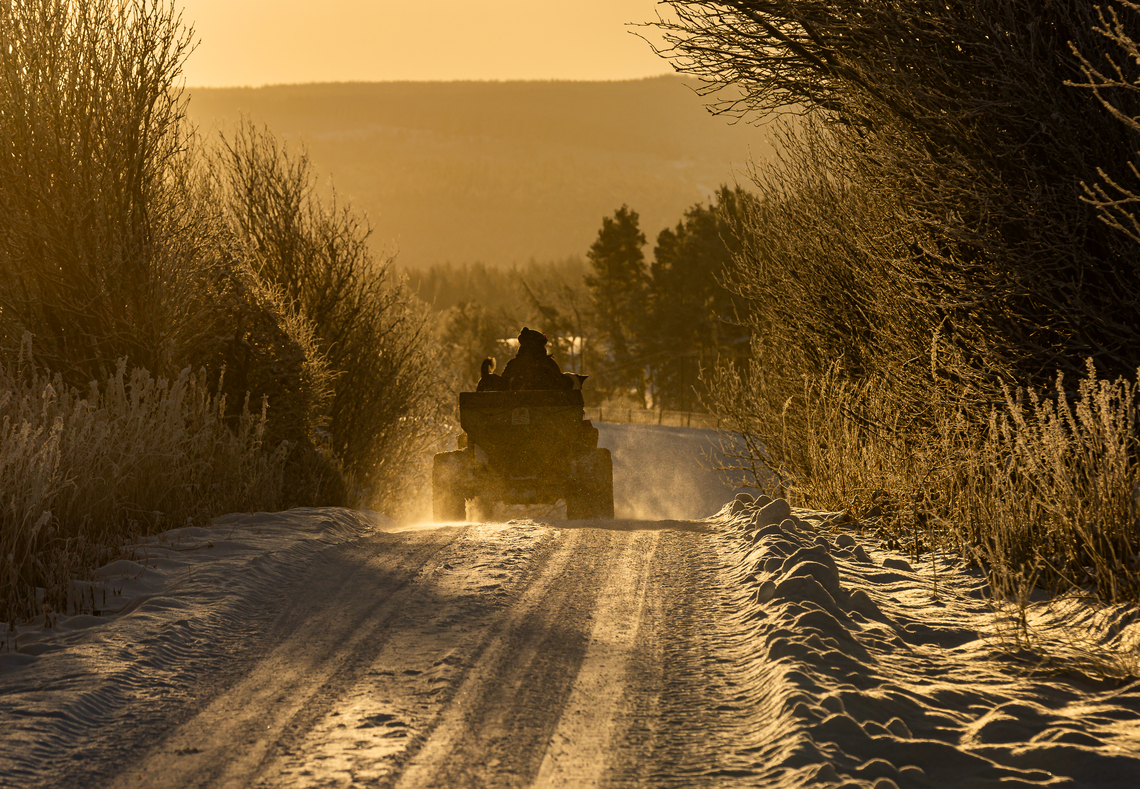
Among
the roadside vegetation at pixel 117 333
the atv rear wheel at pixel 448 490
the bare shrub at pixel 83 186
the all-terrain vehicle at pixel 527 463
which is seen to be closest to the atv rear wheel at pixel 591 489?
the all-terrain vehicle at pixel 527 463

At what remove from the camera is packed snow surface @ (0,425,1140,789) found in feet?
11.8

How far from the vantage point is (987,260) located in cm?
755

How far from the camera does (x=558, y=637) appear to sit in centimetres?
520

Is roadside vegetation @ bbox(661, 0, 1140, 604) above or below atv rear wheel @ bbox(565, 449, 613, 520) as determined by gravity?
above

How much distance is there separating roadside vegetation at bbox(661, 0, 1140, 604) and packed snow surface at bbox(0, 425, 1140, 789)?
68 cm

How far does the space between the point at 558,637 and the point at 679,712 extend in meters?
1.17

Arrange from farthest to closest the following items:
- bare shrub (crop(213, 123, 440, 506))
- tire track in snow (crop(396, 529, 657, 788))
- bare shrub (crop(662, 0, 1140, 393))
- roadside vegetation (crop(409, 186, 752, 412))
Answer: roadside vegetation (crop(409, 186, 752, 412)) → bare shrub (crop(213, 123, 440, 506)) → bare shrub (crop(662, 0, 1140, 393)) → tire track in snow (crop(396, 529, 657, 788))

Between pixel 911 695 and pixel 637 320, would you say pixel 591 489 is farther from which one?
pixel 637 320

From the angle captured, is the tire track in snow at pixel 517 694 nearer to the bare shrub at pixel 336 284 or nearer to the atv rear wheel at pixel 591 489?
the atv rear wheel at pixel 591 489

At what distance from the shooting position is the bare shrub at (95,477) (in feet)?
19.4

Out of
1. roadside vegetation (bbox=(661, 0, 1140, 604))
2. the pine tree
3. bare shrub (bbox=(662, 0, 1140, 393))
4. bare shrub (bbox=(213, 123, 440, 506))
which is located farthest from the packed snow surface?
the pine tree

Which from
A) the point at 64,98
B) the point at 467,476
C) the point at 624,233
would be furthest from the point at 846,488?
the point at 624,233

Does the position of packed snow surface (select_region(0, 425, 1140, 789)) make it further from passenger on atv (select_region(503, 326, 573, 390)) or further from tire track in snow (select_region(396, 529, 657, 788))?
passenger on atv (select_region(503, 326, 573, 390))

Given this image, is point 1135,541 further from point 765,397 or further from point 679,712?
point 765,397
